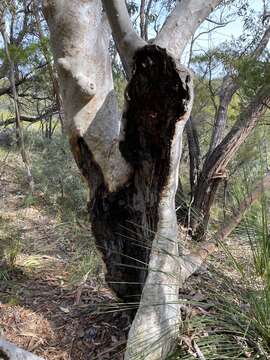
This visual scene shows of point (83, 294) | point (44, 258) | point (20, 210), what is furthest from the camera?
point (20, 210)

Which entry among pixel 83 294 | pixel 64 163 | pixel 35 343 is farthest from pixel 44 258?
pixel 64 163

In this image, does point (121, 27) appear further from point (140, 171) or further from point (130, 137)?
point (140, 171)

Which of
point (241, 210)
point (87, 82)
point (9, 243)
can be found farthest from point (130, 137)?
point (9, 243)

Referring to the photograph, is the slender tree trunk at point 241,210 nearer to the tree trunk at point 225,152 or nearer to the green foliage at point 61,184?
the tree trunk at point 225,152

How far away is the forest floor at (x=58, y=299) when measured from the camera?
2.14 m

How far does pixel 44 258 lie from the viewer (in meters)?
3.34

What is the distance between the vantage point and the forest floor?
2143mm

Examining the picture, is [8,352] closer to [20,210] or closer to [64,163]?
[20,210]

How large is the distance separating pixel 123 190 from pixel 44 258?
1.63 m

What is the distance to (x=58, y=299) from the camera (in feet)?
8.75

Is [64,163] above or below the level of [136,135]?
above

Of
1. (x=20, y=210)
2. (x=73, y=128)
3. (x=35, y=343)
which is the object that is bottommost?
(x=35, y=343)

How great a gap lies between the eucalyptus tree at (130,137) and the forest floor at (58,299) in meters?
0.19

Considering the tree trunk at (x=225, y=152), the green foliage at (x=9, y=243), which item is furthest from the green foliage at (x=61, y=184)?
the tree trunk at (x=225, y=152)
